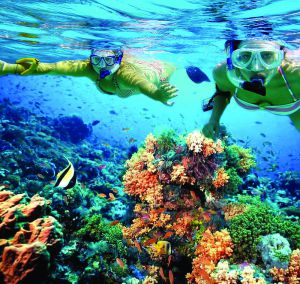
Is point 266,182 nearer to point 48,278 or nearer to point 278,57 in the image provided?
point 278,57

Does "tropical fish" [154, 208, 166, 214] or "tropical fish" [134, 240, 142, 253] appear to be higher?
"tropical fish" [154, 208, 166, 214]

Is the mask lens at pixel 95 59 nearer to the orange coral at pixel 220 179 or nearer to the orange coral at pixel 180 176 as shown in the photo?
the orange coral at pixel 180 176

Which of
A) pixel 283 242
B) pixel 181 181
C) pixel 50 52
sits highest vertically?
pixel 283 242

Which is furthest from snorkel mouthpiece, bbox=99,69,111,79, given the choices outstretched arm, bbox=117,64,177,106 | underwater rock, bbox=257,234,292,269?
underwater rock, bbox=257,234,292,269

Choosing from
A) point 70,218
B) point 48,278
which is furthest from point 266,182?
point 48,278

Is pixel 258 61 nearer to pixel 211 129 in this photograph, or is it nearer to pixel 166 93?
→ pixel 211 129

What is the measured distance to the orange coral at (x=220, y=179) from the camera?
7113 mm

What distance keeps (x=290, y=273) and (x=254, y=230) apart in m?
1.01

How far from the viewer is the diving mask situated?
3922mm

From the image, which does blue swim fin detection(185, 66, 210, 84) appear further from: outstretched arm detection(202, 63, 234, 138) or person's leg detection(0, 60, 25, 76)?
person's leg detection(0, 60, 25, 76)

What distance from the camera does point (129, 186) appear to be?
7.97 metres

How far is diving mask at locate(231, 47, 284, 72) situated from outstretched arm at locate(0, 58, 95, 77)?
128 inches

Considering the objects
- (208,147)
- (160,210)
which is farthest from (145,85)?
(160,210)

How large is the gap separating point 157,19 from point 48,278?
7.85 metres
